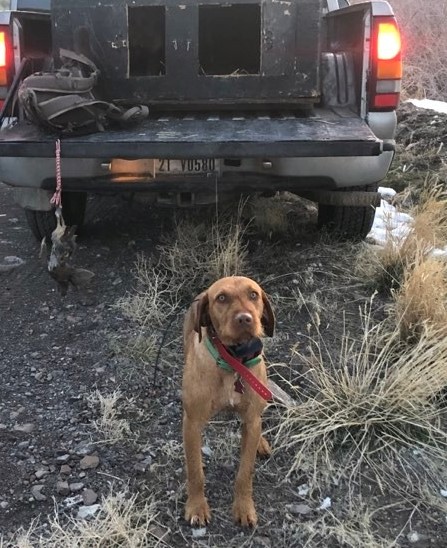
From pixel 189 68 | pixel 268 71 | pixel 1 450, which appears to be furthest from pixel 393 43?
pixel 1 450

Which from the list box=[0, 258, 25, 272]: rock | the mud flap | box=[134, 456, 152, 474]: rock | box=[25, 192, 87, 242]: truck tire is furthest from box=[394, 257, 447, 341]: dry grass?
box=[0, 258, 25, 272]: rock

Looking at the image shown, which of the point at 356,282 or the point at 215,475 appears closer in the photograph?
the point at 215,475

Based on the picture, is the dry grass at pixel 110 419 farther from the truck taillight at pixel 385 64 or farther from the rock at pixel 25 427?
the truck taillight at pixel 385 64

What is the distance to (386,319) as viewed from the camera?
11.3 feet

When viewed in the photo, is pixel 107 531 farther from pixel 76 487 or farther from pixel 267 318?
pixel 267 318

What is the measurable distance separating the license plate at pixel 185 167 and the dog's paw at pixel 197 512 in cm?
189

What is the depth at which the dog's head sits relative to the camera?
222 centimetres

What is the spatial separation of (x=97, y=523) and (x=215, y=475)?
527 mm

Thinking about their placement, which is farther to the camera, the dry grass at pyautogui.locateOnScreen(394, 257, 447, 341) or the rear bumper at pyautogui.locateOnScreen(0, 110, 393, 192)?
the rear bumper at pyautogui.locateOnScreen(0, 110, 393, 192)

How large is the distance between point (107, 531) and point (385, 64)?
2.87m

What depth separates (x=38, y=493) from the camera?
8.03ft

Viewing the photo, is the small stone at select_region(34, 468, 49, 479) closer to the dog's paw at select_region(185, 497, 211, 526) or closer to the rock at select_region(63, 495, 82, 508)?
the rock at select_region(63, 495, 82, 508)

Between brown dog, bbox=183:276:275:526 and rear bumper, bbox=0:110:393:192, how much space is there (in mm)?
1319

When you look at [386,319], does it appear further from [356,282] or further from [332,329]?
[356,282]
